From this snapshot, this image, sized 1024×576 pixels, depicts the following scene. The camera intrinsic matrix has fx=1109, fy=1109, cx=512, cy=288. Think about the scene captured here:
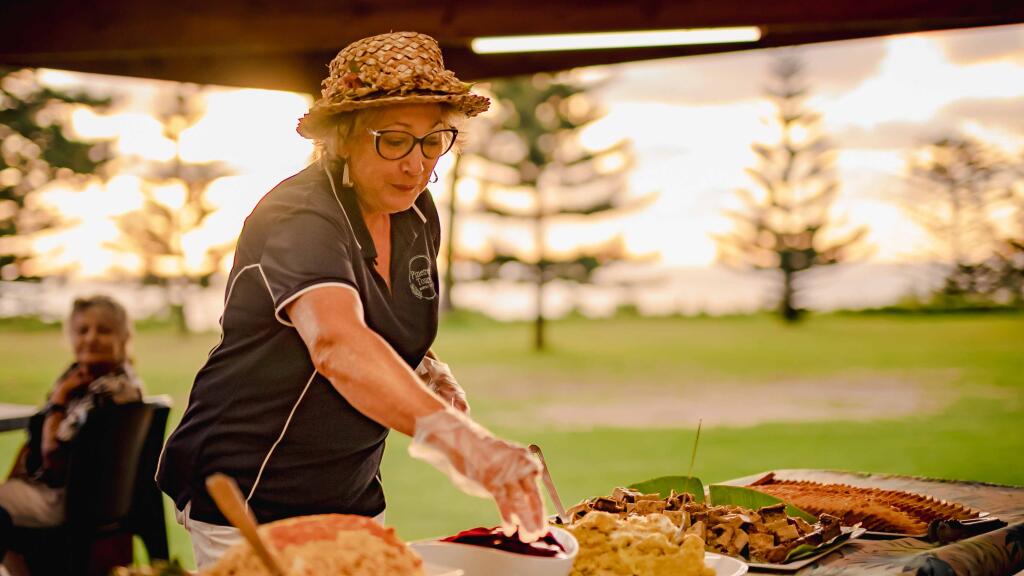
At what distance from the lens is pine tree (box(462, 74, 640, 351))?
89.4 ft

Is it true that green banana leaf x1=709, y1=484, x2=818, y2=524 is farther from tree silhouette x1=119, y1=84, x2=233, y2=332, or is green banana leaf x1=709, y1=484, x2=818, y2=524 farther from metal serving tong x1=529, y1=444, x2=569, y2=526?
tree silhouette x1=119, y1=84, x2=233, y2=332

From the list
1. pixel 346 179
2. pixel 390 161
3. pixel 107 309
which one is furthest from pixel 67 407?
pixel 390 161

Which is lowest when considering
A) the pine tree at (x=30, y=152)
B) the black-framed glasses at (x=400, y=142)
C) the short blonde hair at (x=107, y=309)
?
the short blonde hair at (x=107, y=309)

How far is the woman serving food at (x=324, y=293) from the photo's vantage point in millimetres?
1745

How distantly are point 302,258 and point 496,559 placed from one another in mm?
523

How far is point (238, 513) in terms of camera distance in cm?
115

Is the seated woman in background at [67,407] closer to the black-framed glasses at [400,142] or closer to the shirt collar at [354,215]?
the shirt collar at [354,215]

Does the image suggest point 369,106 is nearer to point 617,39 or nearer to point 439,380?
point 439,380

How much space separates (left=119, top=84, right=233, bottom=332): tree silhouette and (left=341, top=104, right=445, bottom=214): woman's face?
27.6 m

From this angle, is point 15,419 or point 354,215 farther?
point 15,419

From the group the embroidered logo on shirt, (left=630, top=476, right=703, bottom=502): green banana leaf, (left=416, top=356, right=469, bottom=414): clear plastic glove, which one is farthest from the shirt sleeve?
(left=630, top=476, right=703, bottom=502): green banana leaf

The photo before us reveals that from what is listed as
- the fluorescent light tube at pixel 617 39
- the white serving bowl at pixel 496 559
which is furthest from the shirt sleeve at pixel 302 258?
the fluorescent light tube at pixel 617 39

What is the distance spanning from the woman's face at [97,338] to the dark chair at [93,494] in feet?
0.85

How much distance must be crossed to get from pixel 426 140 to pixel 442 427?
0.65m
